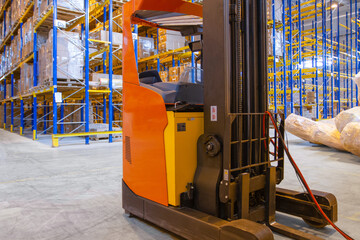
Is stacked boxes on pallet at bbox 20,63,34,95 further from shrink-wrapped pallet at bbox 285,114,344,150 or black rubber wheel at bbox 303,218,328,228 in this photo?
black rubber wheel at bbox 303,218,328,228

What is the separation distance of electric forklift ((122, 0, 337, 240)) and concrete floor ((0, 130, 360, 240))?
0.81 feet

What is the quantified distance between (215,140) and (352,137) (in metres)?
4.32

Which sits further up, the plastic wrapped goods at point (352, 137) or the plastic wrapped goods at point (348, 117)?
the plastic wrapped goods at point (348, 117)

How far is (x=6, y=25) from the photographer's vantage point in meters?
17.2

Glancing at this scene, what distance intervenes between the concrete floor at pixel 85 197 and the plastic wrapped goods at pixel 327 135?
1.80 feet

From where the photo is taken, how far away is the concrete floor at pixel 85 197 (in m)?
2.36

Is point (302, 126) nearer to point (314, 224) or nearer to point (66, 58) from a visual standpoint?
point (314, 224)

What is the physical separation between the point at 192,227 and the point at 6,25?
19.7 meters

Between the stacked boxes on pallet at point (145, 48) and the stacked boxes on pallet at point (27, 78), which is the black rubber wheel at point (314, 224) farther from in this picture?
the stacked boxes on pallet at point (27, 78)

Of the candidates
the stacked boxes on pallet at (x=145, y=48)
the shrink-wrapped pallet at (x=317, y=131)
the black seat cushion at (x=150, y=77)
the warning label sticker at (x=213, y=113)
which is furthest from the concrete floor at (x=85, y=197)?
the stacked boxes on pallet at (x=145, y=48)

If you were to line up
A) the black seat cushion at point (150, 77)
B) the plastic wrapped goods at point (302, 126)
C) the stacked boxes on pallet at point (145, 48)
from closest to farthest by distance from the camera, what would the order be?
1. the black seat cushion at point (150, 77)
2. the plastic wrapped goods at point (302, 126)
3. the stacked boxes on pallet at point (145, 48)

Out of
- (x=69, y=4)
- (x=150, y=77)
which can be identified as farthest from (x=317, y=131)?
(x=69, y=4)

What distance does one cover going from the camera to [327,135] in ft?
22.2

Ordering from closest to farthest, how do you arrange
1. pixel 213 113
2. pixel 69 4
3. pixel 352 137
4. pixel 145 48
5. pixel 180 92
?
pixel 213 113, pixel 180 92, pixel 352 137, pixel 69 4, pixel 145 48
